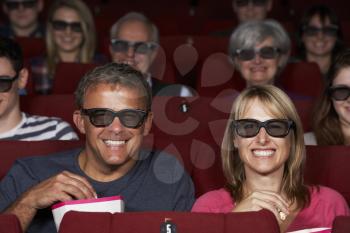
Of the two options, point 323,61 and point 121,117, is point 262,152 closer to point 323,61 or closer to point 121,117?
point 121,117

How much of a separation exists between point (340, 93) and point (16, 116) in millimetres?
840

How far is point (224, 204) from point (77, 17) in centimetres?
158

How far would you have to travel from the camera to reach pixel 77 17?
354cm

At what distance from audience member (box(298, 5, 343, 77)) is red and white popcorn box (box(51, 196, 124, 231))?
1.86 meters

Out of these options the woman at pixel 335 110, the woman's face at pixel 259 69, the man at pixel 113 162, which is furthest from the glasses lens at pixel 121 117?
the woman's face at pixel 259 69

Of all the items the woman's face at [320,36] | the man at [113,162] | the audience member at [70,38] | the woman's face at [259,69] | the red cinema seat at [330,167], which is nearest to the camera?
the man at [113,162]

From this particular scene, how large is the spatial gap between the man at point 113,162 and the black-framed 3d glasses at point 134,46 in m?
1.09

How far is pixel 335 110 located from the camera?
2617 millimetres

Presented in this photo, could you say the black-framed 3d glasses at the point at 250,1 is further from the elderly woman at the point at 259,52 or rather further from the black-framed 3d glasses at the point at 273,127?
the black-framed 3d glasses at the point at 273,127

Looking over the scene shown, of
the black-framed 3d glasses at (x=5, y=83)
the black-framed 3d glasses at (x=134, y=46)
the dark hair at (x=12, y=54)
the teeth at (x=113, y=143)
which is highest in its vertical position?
the dark hair at (x=12, y=54)

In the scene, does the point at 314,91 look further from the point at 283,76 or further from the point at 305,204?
the point at 305,204

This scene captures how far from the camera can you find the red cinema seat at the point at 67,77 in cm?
314

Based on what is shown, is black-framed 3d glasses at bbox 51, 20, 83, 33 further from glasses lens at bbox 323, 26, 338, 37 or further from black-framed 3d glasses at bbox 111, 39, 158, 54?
glasses lens at bbox 323, 26, 338, 37

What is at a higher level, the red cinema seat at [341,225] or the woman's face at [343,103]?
the woman's face at [343,103]
